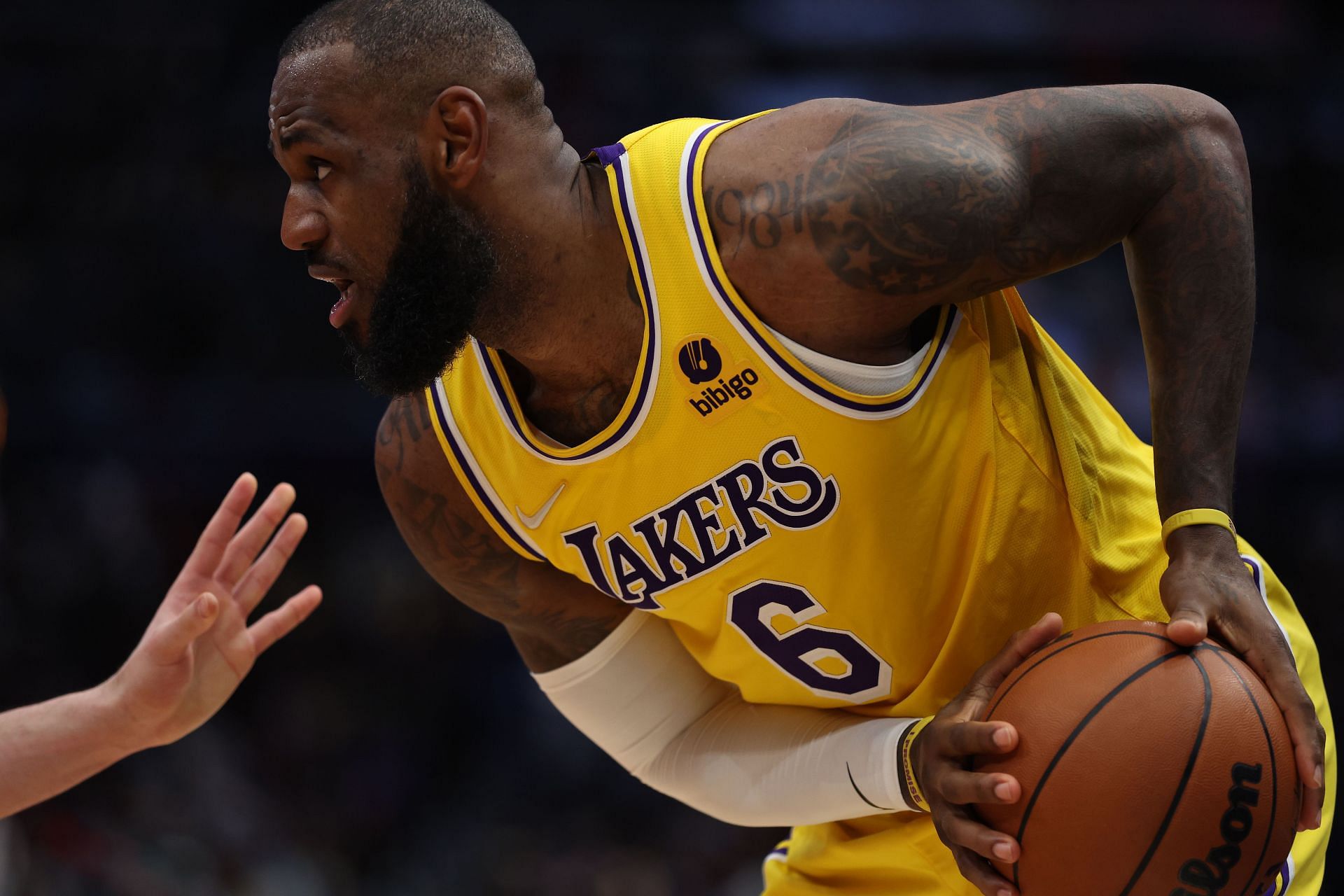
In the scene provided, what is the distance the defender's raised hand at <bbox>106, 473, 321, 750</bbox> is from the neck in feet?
2.44

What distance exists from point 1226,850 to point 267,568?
1.87m

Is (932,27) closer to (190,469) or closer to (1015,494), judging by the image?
(190,469)

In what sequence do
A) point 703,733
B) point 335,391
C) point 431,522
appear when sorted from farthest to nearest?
point 335,391
point 703,733
point 431,522

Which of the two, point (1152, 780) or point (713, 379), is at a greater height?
point (713, 379)

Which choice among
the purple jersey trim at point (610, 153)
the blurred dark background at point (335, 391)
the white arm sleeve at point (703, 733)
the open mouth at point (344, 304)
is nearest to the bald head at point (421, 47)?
the purple jersey trim at point (610, 153)

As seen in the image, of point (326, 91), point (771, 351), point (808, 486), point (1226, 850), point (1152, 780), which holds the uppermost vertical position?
point (326, 91)

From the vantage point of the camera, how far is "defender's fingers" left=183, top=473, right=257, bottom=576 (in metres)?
2.72

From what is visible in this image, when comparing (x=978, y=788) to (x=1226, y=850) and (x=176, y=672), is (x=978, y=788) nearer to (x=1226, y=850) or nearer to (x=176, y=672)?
(x=1226, y=850)

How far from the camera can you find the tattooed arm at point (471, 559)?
7.95 feet

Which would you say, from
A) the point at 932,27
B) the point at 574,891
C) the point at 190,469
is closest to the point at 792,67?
the point at 932,27

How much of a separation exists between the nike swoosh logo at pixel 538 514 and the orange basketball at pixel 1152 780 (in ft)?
2.68

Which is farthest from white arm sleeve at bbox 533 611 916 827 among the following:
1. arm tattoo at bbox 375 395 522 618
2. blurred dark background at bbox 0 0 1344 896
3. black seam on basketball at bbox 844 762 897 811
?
blurred dark background at bbox 0 0 1344 896

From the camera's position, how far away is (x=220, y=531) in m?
2.74

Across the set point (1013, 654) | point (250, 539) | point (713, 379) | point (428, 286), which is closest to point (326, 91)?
point (428, 286)
